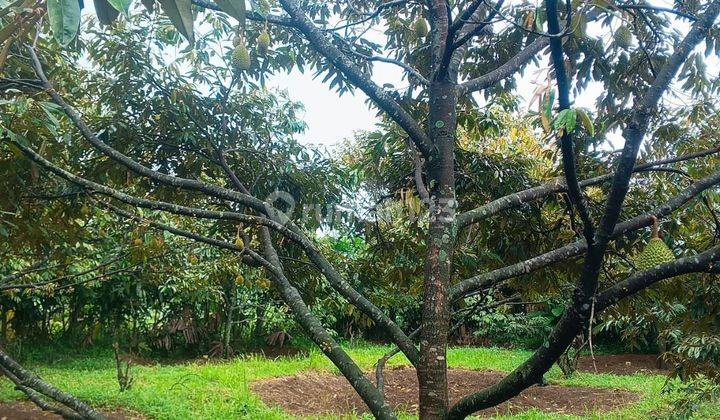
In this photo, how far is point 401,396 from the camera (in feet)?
19.4

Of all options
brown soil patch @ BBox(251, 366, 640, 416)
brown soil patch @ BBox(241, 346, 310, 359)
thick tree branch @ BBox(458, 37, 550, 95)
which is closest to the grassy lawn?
brown soil patch @ BBox(251, 366, 640, 416)

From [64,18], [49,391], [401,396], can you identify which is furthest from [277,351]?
[64,18]

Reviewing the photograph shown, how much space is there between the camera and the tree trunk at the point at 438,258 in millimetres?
1549

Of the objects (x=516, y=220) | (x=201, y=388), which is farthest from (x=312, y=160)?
(x=201, y=388)

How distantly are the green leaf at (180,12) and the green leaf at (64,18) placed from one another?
0.13 metres

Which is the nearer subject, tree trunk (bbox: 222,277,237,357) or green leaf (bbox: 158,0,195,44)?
green leaf (bbox: 158,0,195,44)

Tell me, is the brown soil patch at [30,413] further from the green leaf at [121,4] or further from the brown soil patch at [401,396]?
the green leaf at [121,4]

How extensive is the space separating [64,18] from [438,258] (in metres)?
1.16

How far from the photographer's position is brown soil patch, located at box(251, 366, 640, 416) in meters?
5.35

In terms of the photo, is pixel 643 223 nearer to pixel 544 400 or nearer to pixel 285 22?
pixel 285 22

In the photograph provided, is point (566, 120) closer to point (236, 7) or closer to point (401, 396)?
point (236, 7)

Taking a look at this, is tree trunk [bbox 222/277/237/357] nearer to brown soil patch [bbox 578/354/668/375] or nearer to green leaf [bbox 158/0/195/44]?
brown soil patch [bbox 578/354/668/375]

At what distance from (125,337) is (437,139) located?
26.0ft

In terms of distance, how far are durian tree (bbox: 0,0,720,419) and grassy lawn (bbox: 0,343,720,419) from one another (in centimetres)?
205
